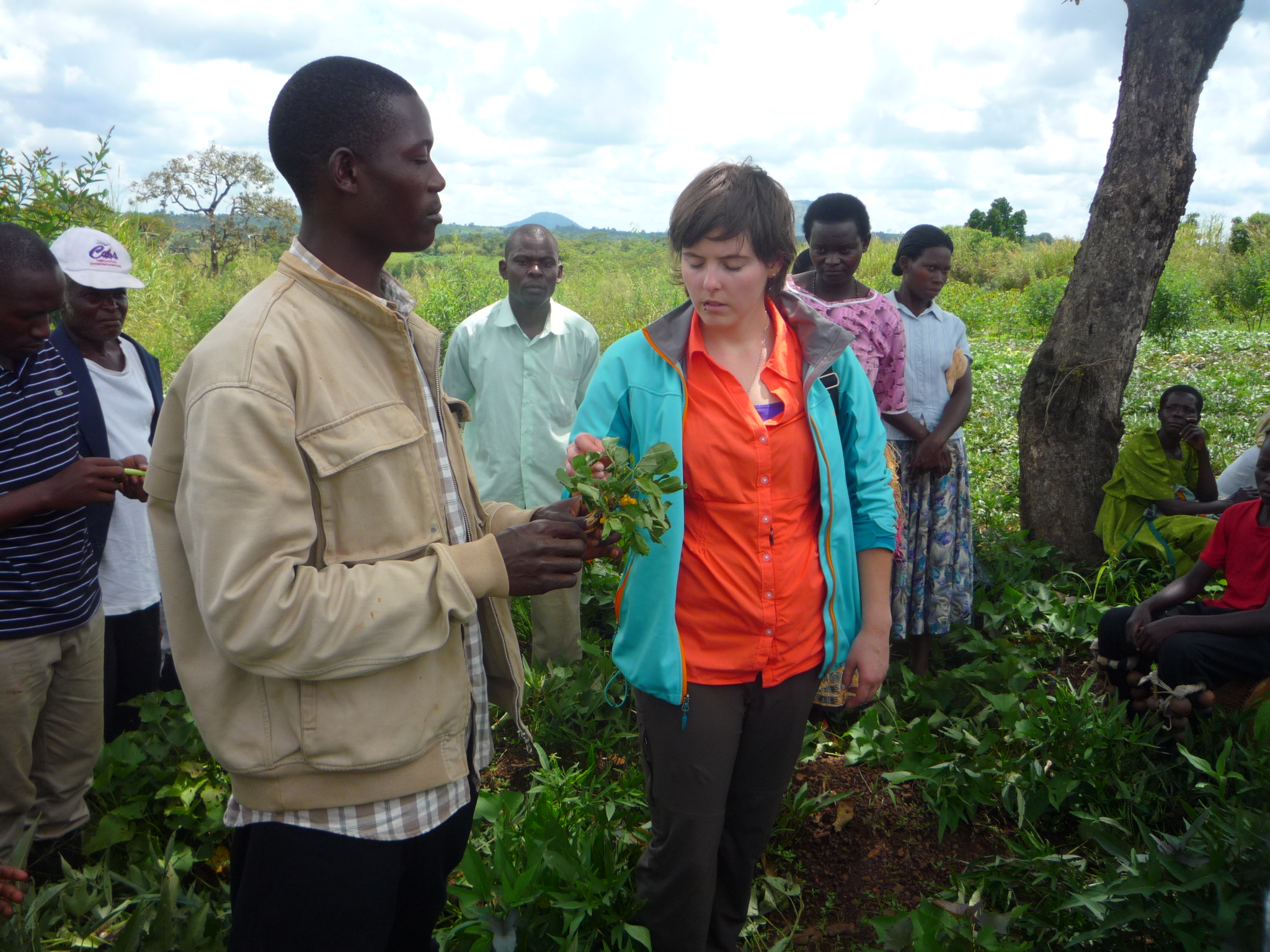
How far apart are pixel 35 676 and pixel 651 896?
1810 mm

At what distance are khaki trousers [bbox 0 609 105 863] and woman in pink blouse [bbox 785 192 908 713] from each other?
254cm

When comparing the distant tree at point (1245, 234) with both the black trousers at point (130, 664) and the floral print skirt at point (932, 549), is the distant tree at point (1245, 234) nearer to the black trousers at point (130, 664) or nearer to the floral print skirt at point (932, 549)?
the floral print skirt at point (932, 549)

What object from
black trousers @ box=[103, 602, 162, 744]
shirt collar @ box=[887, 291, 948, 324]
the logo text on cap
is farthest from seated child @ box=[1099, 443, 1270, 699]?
the logo text on cap

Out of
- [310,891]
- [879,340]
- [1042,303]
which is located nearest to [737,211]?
[310,891]

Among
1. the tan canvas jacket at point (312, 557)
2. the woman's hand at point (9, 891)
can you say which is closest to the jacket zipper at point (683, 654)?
the tan canvas jacket at point (312, 557)

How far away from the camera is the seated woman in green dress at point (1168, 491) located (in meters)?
4.01

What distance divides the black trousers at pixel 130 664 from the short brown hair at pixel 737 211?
241cm

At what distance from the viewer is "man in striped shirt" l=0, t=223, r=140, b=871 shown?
2.34 meters

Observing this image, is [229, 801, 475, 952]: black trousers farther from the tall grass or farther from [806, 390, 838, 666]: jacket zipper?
the tall grass

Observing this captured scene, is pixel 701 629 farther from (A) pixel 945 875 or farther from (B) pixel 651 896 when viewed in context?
(A) pixel 945 875

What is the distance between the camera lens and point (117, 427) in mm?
3020

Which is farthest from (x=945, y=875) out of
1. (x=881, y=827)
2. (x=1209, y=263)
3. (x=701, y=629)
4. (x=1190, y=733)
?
(x=1209, y=263)

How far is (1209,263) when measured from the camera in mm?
16109

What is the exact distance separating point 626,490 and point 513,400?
7.66 ft
